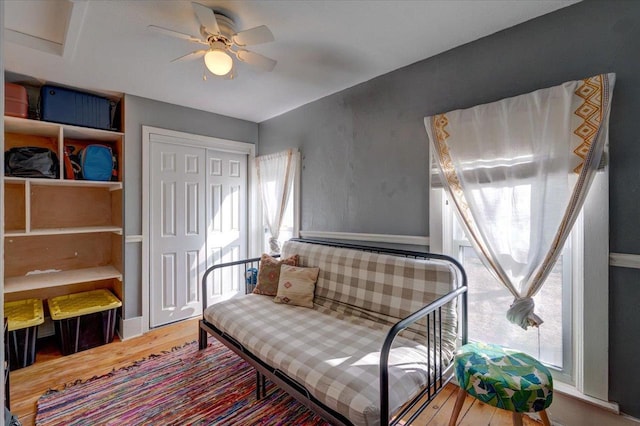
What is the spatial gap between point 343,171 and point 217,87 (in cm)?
141

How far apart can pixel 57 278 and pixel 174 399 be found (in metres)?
1.70

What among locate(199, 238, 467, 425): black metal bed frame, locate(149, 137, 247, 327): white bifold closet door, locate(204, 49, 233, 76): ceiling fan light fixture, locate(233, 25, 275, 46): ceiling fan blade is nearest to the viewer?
locate(199, 238, 467, 425): black metal bed frame

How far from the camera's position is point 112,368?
7.72 feet

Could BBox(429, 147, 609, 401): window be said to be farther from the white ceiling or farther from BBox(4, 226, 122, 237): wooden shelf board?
BBox(4, 226, 122, 237): wooden shelf board

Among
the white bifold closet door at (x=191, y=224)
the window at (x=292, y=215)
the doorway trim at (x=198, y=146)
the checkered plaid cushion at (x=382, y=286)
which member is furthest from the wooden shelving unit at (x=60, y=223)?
the checkered plaid cushion at (x=382, y=286)

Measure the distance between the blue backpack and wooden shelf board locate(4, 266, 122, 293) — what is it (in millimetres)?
920

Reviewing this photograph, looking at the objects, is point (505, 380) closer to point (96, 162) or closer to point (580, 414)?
point (580, 414)

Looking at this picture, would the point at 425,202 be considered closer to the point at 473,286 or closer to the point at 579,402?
the point at 473,286

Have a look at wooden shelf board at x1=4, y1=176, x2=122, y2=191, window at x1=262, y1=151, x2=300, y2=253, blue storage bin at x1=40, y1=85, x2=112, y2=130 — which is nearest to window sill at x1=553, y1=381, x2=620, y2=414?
window at x1=262, y1=151, x2=300, y2=253

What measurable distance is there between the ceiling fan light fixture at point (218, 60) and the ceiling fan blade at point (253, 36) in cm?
11

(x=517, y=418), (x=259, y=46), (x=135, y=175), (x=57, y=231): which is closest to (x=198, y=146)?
(x=135, y=175)

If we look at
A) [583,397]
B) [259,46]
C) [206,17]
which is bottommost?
[583,397]

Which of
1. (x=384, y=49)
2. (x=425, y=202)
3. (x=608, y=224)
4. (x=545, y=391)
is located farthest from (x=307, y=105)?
(x=545, y=391)

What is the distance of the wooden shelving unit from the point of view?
102 inches
